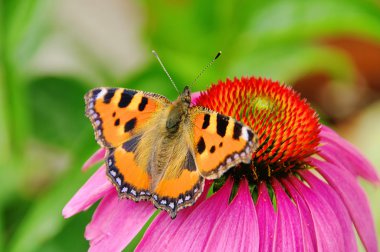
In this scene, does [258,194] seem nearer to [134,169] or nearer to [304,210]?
[304,210]

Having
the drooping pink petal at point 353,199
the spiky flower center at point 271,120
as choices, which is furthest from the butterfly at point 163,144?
the drooping pink petal at point 353,199

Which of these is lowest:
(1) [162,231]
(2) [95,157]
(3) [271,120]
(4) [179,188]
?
(2) [95,157]

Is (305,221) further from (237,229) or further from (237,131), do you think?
(237,131)

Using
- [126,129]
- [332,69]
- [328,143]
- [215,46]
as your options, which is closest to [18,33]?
[215,46]

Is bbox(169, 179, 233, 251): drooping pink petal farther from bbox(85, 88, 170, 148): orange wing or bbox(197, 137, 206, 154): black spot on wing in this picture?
bbox(85, 88, 170, 148): orange wing

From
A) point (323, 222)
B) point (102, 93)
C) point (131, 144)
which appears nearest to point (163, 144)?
point (131, 144)
